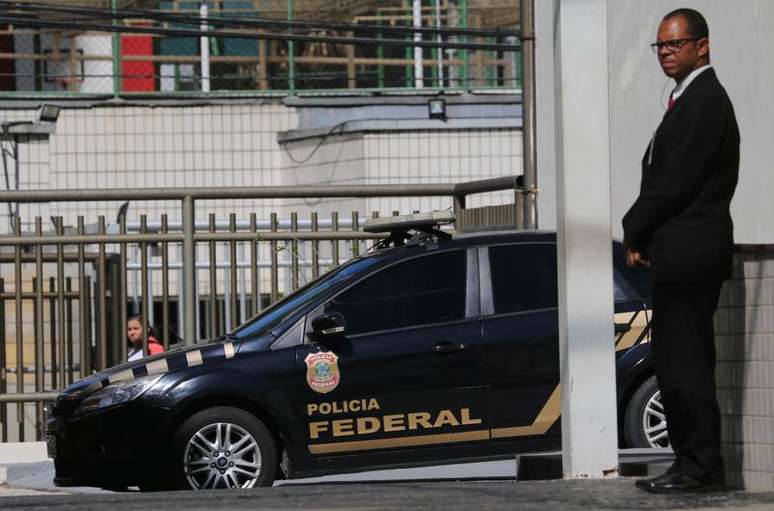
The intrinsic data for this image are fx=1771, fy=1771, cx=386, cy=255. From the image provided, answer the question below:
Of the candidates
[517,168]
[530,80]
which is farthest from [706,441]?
[517,168]

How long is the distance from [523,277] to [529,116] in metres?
3.40

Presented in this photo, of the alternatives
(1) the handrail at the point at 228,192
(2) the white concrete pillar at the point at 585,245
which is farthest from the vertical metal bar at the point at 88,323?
(2) the white concrete pillar at the point at 585,245

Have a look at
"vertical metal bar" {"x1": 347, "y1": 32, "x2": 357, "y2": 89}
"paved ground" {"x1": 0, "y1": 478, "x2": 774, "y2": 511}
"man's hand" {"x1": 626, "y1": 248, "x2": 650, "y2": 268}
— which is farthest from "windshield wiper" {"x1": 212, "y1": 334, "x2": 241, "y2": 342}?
"vertical metal bar" {"x1": 347, "y1": 32, "x2": 357, "y2": 89}

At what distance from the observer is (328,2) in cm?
2441

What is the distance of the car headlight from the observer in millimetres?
10172

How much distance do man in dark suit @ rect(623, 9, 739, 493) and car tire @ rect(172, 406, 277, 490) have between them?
3.81 m

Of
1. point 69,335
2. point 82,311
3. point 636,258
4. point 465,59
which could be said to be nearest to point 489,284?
point 636,258

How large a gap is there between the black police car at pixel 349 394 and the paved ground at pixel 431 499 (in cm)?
260

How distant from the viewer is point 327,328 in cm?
1023

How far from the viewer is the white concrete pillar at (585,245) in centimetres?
722

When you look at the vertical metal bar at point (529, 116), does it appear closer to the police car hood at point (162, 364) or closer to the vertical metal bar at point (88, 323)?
the vertical metal bar at point (88, 323)

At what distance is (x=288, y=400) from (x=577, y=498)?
3793 mm

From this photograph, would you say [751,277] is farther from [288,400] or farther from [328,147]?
[328,147]

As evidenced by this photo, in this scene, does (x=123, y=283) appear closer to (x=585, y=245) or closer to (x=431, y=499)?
(x=585, y=245)
